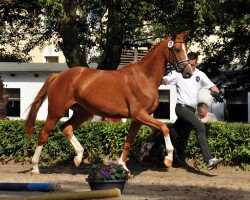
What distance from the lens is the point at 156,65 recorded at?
1147cm

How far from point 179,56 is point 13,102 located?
23.5 metres

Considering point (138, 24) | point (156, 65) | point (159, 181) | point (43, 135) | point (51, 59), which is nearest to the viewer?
point (159, 181)

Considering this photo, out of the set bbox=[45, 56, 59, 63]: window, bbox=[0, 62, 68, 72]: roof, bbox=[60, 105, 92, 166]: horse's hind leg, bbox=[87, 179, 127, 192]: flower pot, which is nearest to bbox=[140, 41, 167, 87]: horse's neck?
bbox=[60, 105, 92, 166]: horse's hind leg

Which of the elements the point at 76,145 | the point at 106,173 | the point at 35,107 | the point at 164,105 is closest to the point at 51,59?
the point at 164,105

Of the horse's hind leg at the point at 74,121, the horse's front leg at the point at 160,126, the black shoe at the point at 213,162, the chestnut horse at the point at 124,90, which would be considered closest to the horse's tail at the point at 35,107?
the chestnut horse at the point at 124,90

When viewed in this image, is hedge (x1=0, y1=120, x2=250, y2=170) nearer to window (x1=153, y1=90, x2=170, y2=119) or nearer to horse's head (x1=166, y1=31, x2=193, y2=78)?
horse's head (x1=166, y1=31, x2=193, y2=78)

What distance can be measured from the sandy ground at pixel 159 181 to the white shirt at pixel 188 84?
137 cm

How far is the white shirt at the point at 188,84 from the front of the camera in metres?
11.9

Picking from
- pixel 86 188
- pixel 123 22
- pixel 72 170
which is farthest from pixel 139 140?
pixel 123 22

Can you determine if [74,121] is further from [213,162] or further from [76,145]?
[213,162]

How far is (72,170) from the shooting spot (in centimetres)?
1301

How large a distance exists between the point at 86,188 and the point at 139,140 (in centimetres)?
338

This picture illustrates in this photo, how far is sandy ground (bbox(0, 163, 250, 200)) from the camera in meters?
9.38

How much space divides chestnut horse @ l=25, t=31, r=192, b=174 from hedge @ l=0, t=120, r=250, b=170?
4.94 ft
